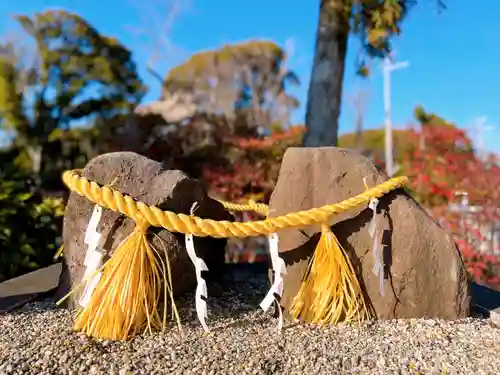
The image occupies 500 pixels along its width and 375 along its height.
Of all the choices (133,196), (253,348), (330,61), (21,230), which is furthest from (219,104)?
(253,348)

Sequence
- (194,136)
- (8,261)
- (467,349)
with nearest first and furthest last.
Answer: (467,349) → (8,261) → (194,136)

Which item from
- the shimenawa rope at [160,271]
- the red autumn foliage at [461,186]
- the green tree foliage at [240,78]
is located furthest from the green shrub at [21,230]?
the green tree foliage at [240,78]

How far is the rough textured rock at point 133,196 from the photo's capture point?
184 centimetres

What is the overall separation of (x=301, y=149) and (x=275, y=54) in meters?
9.63

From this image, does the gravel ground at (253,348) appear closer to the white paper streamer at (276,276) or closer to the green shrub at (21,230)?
the white paper streamer at (276,276)

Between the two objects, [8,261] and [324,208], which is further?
[8,261]

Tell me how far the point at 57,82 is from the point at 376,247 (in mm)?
6519

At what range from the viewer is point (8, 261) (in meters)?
3.00

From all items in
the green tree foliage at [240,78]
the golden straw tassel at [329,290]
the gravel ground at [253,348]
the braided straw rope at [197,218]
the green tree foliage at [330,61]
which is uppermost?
the green tree foliage at [240,78]

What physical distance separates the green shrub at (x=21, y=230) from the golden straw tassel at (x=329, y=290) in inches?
80.5

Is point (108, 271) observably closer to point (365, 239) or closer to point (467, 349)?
point (365, 239)

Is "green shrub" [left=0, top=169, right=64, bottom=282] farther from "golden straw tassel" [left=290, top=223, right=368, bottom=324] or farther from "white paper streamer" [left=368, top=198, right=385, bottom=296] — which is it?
"white paper streamer" [left=368, top=198, right=385, bottom=296]

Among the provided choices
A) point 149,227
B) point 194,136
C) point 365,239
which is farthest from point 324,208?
point 194,136

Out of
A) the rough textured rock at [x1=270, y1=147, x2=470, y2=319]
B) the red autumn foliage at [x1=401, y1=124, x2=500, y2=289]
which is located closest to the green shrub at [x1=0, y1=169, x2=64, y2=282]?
the rough textured rock at [x1=270, y1=147, x2=470, y2=319]
